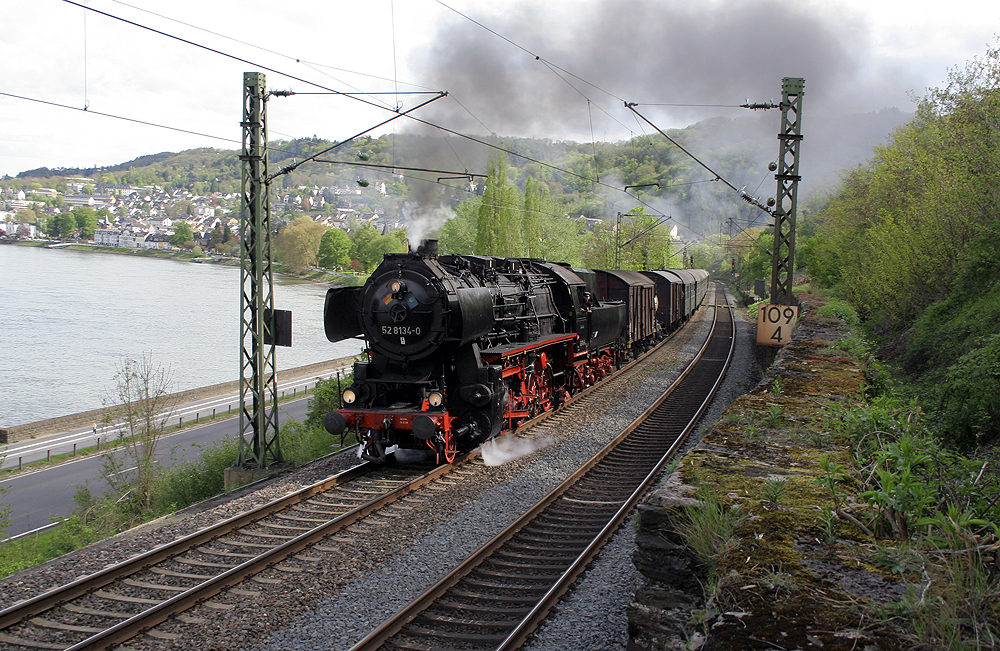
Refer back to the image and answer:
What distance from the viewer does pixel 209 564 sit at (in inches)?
242

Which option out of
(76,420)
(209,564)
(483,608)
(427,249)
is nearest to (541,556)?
(483,608)

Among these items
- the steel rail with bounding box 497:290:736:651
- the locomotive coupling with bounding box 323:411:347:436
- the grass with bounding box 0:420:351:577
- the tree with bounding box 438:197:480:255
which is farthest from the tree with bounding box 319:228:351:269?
the locomotive coupling with bounding box 323:411:347:436

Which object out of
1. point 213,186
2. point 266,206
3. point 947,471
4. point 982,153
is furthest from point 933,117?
point 213,186

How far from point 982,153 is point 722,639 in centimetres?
1747

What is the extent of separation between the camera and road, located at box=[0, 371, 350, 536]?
20.1 meters

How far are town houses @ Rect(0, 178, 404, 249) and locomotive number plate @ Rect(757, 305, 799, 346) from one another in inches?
1861

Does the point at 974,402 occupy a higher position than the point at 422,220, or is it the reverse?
the point at 422,220

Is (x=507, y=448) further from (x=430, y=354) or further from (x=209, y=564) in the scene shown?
(x=209, y=564)

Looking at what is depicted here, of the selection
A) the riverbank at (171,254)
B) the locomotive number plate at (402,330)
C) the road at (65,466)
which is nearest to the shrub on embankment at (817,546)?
the locomotive number plate at (402,330)

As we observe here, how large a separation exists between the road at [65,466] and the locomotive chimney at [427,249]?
12.3 m

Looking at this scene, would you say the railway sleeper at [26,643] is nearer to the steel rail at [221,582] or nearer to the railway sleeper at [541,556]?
the steel rail at [221,582]

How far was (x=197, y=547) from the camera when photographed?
21.5 feet

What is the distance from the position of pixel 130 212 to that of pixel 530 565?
115m

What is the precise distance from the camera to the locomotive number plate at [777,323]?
13.7 m
